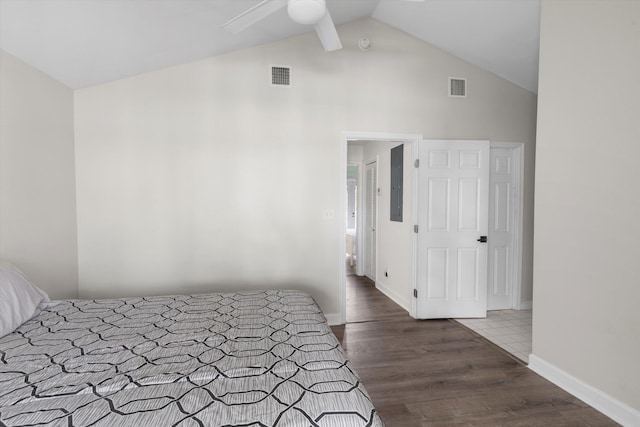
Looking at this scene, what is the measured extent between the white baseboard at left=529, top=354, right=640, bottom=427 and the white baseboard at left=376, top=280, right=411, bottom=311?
1.45 m

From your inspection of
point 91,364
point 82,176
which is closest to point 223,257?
point 82,176

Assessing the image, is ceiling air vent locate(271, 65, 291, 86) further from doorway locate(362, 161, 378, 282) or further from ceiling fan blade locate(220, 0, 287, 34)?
doorway locate(362, 161, 378, 282)

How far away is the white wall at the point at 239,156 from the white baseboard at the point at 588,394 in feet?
5.85

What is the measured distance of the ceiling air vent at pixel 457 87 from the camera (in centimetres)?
342

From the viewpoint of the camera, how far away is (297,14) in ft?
5.23

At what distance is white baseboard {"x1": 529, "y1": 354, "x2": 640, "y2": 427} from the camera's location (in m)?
1.77

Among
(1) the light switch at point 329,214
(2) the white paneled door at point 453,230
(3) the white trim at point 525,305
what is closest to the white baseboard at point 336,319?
(2) the white paneled door at point 453,230

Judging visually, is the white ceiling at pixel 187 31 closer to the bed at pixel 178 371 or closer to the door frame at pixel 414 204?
the door frame at pixel 414 204

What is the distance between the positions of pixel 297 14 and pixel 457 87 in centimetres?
252

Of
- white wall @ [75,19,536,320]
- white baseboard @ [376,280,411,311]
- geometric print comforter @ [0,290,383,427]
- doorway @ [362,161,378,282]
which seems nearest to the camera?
geometric print comforter @ [0,290,383,427]

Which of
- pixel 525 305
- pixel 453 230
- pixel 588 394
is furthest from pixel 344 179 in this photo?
pixel 525 305

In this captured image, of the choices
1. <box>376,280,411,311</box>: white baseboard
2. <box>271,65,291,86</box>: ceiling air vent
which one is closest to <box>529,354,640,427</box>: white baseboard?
<box>376,280,411,311</box>: white baseboard

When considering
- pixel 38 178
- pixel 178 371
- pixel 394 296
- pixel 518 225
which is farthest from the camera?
pixel 394 296

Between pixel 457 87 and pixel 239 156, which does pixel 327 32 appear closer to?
pixel 239 156
